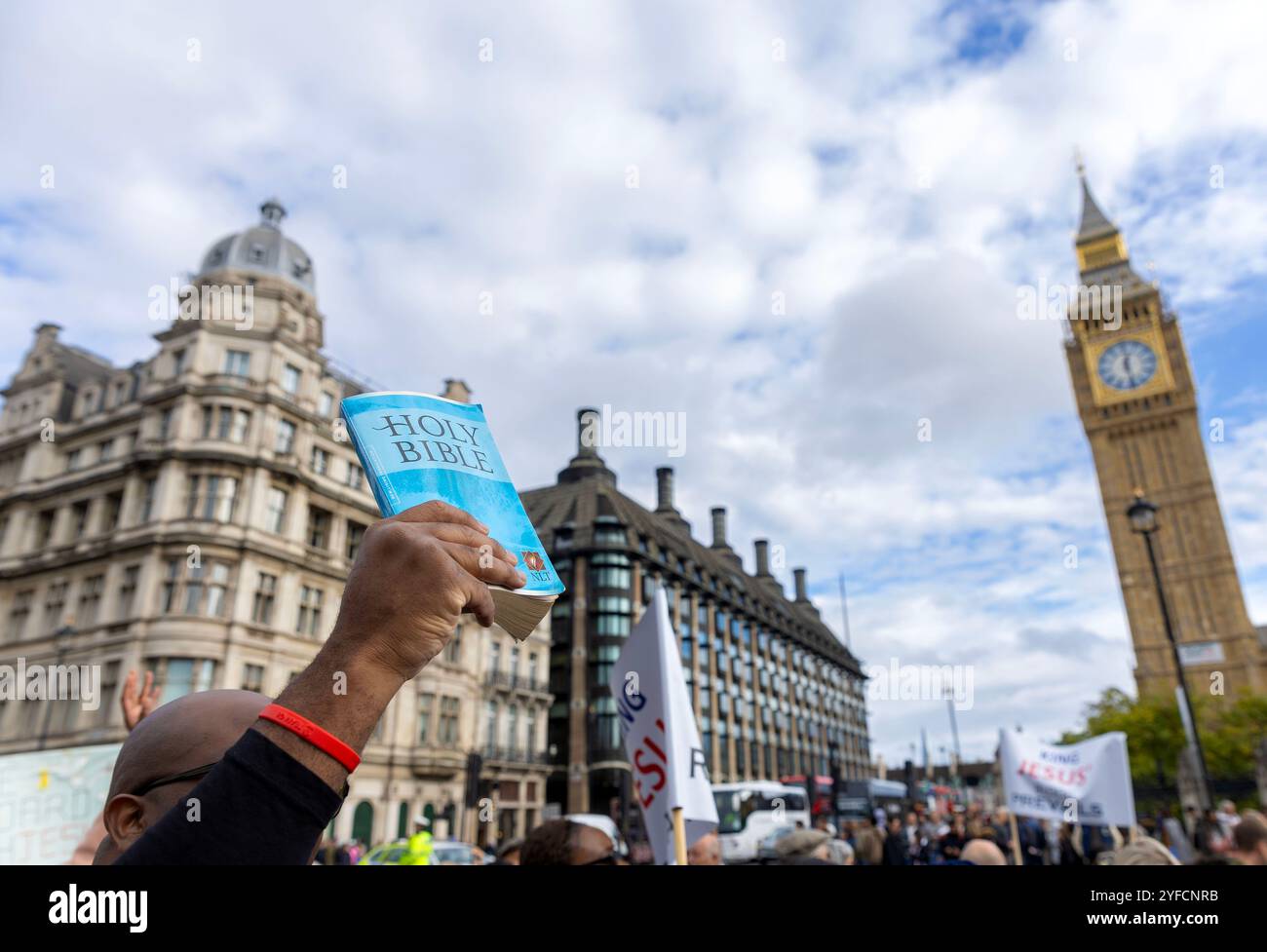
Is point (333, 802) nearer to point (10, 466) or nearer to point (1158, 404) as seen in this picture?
point (10, 466)

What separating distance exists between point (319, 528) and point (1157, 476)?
86.4 meters

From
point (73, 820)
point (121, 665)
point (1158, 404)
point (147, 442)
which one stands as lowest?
point (73, 820)

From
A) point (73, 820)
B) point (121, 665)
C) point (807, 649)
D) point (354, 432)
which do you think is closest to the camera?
point (354, 432)

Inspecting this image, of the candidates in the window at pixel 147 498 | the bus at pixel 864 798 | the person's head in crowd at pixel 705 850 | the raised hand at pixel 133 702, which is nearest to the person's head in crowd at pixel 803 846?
the person's head in crowd at pixel 705 850

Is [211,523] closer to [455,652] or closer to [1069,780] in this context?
[455,652]

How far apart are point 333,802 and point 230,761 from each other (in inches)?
6.0

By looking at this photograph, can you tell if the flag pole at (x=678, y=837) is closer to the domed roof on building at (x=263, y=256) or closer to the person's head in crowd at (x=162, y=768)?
the person's head in crowd at (x=162, y=768)

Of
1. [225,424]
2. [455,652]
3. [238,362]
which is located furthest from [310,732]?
[455,652]

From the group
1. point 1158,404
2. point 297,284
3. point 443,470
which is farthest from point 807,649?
point 443,470

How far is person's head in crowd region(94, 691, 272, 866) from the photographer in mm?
1508

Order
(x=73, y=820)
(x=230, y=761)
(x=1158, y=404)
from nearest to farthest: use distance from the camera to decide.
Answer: (x=230, y=761)
(x=73, y=820)
(x=1158, y=404)

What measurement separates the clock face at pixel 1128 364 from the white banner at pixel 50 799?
99.5 m

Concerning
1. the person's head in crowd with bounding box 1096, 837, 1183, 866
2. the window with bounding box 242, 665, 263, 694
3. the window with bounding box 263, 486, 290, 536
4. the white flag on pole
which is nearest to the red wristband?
the white flag on pole
